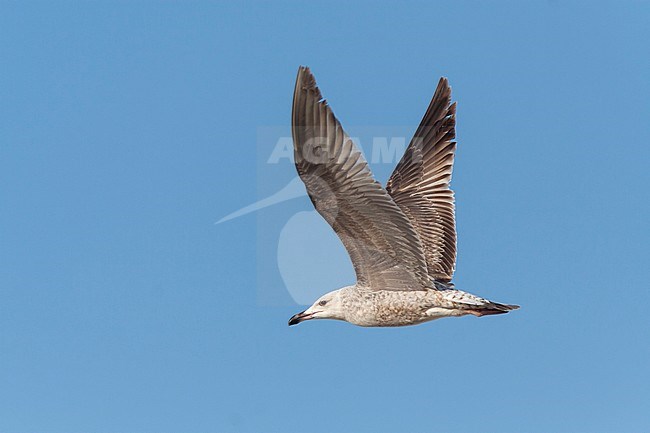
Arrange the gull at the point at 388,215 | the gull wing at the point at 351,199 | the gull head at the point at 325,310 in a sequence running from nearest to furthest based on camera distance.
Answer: the gull wing at the point at 351,199
the gull at the point at 388,215
the gull head at the point at 325,310

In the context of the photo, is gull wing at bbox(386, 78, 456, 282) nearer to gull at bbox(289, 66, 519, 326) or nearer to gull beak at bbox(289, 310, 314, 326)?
gull at bbox(289, 66, 519, 326)

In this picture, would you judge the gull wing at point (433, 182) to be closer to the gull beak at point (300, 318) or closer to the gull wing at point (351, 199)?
the gull wing at point (351, 199)

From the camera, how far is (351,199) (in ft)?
41.6

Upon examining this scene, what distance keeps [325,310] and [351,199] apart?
2.60m

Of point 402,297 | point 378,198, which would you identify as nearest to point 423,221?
point 402,297

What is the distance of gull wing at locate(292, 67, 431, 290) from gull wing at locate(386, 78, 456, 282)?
1.67 m

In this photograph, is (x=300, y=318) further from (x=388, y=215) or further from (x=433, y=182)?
(x=433, y=182)

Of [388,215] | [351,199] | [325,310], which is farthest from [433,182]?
[351,199]

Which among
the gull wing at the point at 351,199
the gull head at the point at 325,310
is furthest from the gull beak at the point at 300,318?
the gull wing at the point at 351,199

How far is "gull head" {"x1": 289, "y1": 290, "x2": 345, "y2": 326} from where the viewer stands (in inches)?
576

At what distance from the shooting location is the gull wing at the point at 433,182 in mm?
15789

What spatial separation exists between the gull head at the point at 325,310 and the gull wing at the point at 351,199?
716 mm

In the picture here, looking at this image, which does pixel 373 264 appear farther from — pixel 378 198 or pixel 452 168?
pixel 452 168

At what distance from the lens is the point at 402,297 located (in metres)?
14.1
